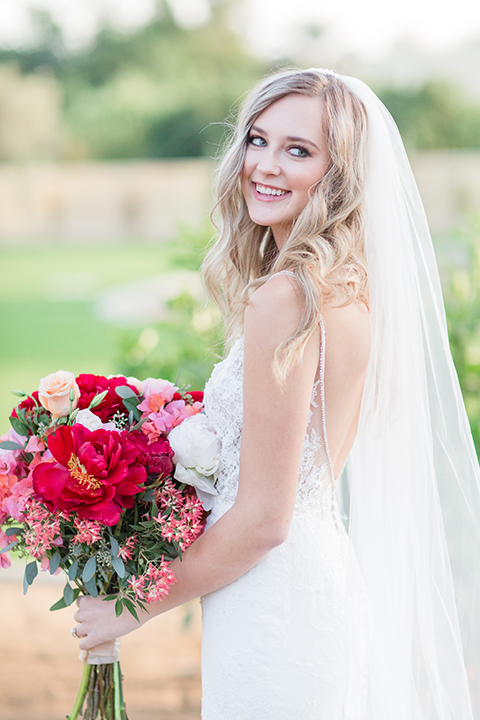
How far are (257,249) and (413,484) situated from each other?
0.91 m

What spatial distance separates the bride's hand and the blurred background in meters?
17.2

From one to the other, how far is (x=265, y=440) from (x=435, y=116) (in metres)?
35.2

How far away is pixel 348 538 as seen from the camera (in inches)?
71.6

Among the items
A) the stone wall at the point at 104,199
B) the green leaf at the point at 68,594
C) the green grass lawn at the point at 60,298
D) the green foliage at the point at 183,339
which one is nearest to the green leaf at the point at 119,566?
the green leaf at the point at 68,594

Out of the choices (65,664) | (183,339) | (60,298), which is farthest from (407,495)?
(60,298)

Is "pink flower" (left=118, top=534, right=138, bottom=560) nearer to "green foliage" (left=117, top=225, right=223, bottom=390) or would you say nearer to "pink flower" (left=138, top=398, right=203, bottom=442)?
"pink flower" (left=138, top=398, right=203, bottom=442)

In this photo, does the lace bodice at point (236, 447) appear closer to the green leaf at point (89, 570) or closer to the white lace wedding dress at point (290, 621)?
the white lace wedding dress at point (290, 621)

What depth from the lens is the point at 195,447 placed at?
1.70 meters

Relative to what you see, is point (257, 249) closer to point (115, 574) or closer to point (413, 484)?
point (413, 484)

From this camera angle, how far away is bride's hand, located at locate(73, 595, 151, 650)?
174 cm

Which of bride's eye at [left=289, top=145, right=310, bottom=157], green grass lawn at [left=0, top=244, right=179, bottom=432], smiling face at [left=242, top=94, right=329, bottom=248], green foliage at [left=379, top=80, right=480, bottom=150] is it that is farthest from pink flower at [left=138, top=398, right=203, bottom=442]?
green foliage at [left=379, top=80, right=480, bottom=150]

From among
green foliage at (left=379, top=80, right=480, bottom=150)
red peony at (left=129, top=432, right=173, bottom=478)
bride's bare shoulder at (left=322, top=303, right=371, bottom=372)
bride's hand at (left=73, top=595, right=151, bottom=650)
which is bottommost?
bride's hand at (left=73, top=595, right=151, bottom=650)

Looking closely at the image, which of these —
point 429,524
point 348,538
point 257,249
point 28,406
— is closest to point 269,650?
point 348,538

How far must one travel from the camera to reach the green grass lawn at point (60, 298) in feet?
76.1
